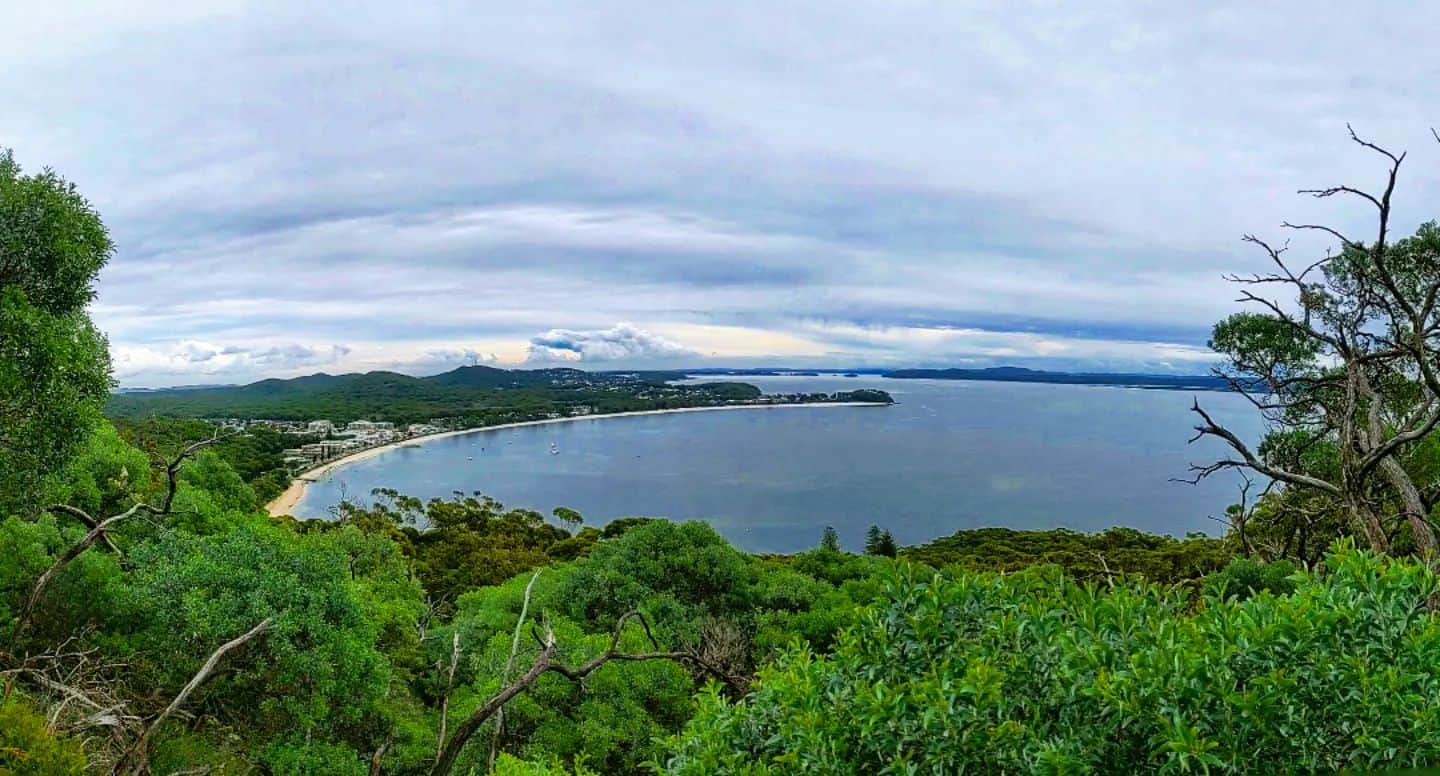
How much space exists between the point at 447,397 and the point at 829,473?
6783 centimetres

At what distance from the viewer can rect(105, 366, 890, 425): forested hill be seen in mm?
91938

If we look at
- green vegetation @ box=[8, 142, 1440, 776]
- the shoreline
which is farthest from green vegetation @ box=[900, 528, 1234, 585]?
the shoreline

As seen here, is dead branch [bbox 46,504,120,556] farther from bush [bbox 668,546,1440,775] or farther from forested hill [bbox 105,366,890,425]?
forested hill [bbox 105,366,890,425]

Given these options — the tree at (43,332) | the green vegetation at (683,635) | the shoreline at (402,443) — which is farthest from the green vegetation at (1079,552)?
the shoreline at (402,443)

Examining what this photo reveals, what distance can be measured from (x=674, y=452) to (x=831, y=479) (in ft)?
69.9

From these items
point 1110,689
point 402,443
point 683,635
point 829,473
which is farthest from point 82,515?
point 402,443

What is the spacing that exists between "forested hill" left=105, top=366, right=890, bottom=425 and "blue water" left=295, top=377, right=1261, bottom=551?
850 cm

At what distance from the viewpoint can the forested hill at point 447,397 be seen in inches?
3620

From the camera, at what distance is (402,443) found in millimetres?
80625

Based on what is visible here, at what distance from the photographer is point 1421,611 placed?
7.30 feet

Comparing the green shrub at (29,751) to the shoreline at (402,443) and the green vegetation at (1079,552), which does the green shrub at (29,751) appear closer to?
the green vegetation at (1079,552)

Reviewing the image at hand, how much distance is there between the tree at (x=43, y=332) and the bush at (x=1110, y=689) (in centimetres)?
648

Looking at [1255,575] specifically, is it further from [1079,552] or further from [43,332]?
[1079,552]

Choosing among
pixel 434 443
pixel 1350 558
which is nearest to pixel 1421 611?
pixel 1350 558
